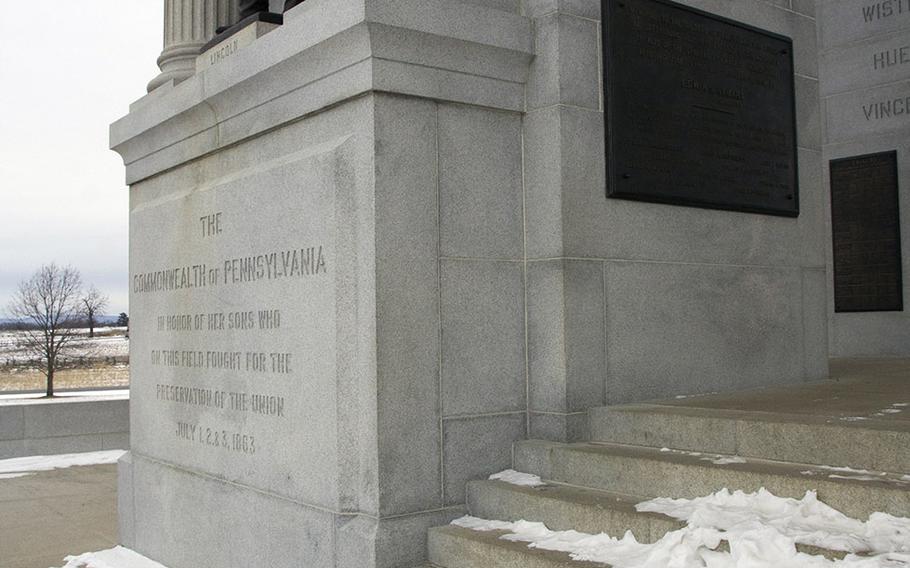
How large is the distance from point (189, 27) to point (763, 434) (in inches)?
268

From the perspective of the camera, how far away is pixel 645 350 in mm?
6176

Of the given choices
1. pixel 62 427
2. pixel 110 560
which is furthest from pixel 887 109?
pixel 62 427

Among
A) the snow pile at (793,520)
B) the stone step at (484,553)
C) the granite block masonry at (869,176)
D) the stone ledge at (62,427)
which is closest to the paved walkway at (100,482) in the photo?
the snow pile at (793,520)

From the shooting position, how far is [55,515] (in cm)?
956

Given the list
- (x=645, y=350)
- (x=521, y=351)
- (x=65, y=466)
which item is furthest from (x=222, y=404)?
(x=65, y=466)

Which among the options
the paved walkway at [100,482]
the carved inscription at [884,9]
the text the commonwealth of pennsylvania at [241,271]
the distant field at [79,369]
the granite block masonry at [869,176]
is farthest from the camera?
the distant field at [79,369]

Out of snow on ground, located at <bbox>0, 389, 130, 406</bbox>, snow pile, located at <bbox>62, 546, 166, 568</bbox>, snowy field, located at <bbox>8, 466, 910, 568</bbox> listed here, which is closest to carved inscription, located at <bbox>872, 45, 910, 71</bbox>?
snowy field, located at <bbox>8, 466, 910, 568</bbox>

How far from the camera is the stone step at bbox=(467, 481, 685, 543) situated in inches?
173

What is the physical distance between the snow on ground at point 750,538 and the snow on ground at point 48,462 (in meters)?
10.6

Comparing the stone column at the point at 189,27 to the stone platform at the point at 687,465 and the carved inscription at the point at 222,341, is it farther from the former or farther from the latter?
the stone platform at the point at 687,465

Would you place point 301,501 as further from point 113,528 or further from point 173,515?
point 113,528

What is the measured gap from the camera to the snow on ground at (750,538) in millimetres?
3600

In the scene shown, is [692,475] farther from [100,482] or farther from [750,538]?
[100,482]

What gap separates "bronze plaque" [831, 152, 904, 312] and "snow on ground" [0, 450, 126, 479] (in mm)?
10064
